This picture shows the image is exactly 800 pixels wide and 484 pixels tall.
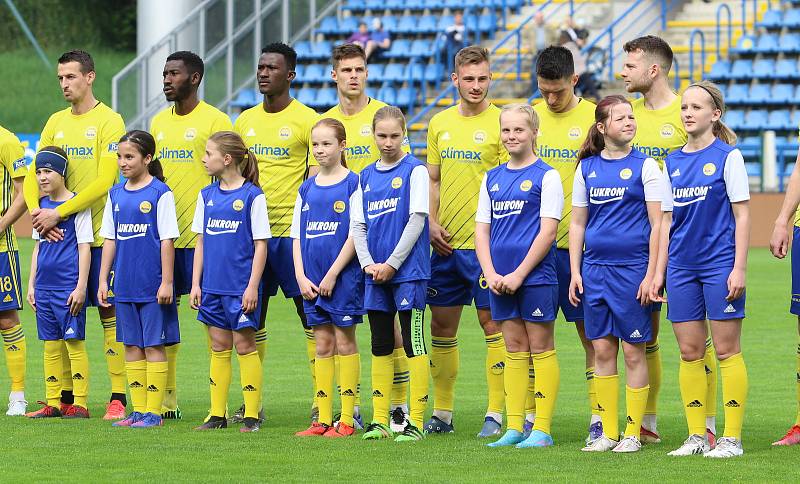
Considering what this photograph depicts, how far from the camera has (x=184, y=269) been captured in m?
8.56

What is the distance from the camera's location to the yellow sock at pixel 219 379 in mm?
8039

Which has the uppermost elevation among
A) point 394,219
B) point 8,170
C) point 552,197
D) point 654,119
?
point 654,119

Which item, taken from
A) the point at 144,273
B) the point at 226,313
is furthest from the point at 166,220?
the point at 226,313

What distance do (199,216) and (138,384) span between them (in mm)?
1036

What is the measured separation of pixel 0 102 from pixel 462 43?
11.6 m

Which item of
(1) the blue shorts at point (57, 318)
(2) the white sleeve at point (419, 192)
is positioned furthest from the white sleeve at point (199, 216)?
(2) the white sleeve at point (419, 192)

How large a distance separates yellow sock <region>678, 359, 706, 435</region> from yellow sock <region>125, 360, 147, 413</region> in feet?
10.1

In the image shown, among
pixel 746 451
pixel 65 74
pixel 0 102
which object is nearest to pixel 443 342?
pixel 746 451

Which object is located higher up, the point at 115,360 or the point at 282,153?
the point at 282,153

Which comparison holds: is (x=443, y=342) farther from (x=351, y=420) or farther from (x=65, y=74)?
(x=65, y=74)

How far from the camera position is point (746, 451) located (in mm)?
7172

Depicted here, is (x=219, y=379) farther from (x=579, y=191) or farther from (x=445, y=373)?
(x=579, y=191)

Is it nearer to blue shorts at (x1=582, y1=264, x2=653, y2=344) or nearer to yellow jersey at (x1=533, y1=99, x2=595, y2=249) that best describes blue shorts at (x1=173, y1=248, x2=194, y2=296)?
yellow jersey at (x1=533, y1=99, x2=595, y2=249)

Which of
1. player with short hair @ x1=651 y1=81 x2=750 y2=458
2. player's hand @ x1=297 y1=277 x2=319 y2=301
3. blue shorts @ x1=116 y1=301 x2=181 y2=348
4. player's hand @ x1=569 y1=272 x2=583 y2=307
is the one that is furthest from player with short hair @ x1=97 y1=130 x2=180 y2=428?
player with short hair @ x1=651 y1=81 x2=750 y2=458
